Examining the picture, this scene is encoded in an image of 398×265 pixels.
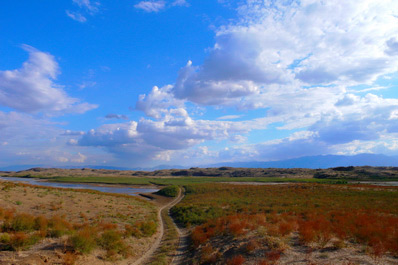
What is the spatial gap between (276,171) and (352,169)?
1683 inches

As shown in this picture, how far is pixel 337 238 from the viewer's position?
45.1 ft

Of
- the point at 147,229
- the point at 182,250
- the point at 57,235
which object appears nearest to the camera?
the point at 57,235

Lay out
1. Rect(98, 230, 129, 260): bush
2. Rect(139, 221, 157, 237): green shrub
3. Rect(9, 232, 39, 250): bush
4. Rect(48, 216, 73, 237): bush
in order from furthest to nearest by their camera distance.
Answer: Rect(139, 221, 157, 237): green shrub → Rect(48, 216, 73, 237): bush → Rect(98, 230, 129, 260): bush → Rect(9, 232, 39, 250): bush

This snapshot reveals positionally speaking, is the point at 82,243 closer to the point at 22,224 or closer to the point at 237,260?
the point at 22,224

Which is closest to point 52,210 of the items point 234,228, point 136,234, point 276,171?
point 136,234

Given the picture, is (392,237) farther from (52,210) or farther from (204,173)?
(204,173)

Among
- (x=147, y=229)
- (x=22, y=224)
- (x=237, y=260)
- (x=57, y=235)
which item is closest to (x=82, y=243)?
(x=57, y=235)

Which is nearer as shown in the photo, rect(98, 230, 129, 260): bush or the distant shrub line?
the distant shrub line

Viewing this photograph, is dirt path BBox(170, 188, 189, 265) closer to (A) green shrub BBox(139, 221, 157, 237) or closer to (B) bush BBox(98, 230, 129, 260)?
(A) green shrub BBox(139, 221, 157, 237)

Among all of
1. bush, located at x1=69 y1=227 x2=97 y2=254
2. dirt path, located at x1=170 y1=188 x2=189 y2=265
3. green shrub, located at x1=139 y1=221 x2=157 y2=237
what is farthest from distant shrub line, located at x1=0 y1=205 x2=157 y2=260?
dirt path, located at x1=170 y1=188 x2=189 y2=265

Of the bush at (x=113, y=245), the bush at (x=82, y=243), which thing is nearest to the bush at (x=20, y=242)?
the bush at (x=82, y=243)

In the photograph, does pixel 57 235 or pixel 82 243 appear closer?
pixel 82 243

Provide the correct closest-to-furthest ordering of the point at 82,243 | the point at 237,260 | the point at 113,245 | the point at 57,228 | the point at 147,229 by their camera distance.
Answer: the point at 237,260
the point at 82,243
the point at 113,245
the point at 57,228
the point at 147,229

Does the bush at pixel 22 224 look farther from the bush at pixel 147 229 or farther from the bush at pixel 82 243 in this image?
the bush at pixel 147 229
